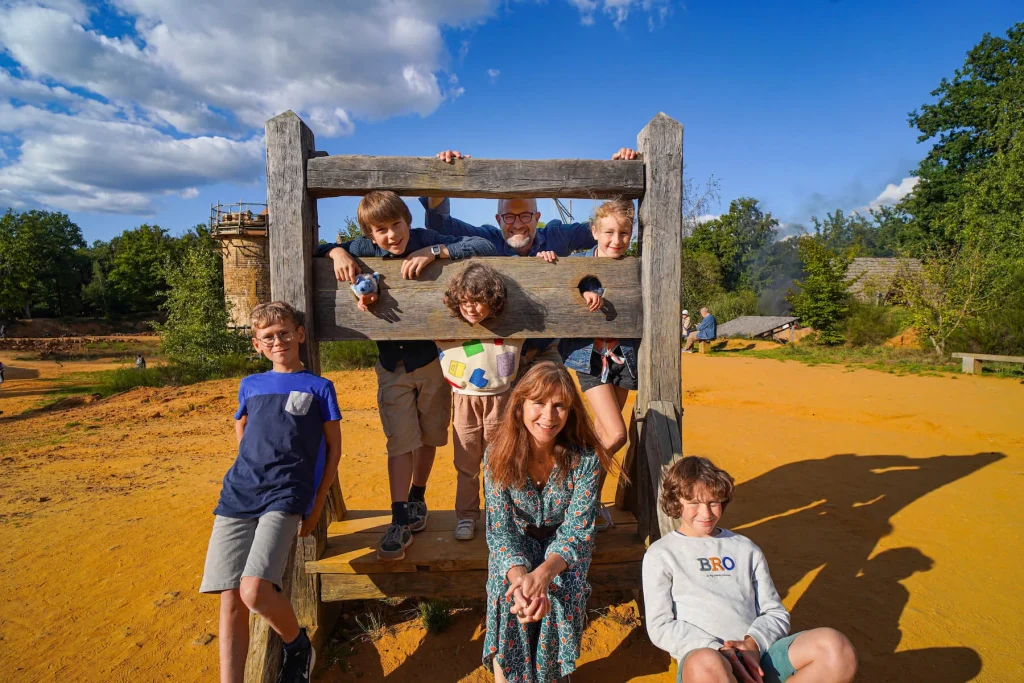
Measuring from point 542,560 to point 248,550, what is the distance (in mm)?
1193

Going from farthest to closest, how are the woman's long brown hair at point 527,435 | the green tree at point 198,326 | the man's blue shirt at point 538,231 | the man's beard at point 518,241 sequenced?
the green tree at point 198,326 < the man's blue shirt at point 538,231 < the man's beard at point 518,241 < the woman's long brown hair at point 527,435

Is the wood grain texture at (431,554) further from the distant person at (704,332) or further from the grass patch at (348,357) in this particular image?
the distant person at (704,332)

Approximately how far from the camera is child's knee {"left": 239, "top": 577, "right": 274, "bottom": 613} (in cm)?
211

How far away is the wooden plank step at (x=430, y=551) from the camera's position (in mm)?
2711

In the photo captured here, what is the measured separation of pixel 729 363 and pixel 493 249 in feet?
38.6

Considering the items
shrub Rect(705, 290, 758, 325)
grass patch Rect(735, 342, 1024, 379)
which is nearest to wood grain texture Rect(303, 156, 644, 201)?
grass patch Rect(735, 342, 1024, 379)

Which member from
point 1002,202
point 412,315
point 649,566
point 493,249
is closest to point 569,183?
point 493,249

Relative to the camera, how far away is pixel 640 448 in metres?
→ 3.00

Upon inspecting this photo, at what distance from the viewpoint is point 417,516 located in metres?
3.02

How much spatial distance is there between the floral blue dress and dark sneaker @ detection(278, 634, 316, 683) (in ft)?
2.52

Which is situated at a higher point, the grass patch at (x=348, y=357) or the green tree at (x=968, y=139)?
the green tree at (x=968, y=139)

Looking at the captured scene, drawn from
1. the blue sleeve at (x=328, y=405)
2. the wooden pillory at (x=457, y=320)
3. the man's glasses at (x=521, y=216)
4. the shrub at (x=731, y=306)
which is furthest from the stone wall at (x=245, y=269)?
the blue sleeve at (x=328, y=405)

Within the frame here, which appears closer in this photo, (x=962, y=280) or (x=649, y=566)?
(x=649, y=566)

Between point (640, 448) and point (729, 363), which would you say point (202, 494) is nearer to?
point (640, 448)
